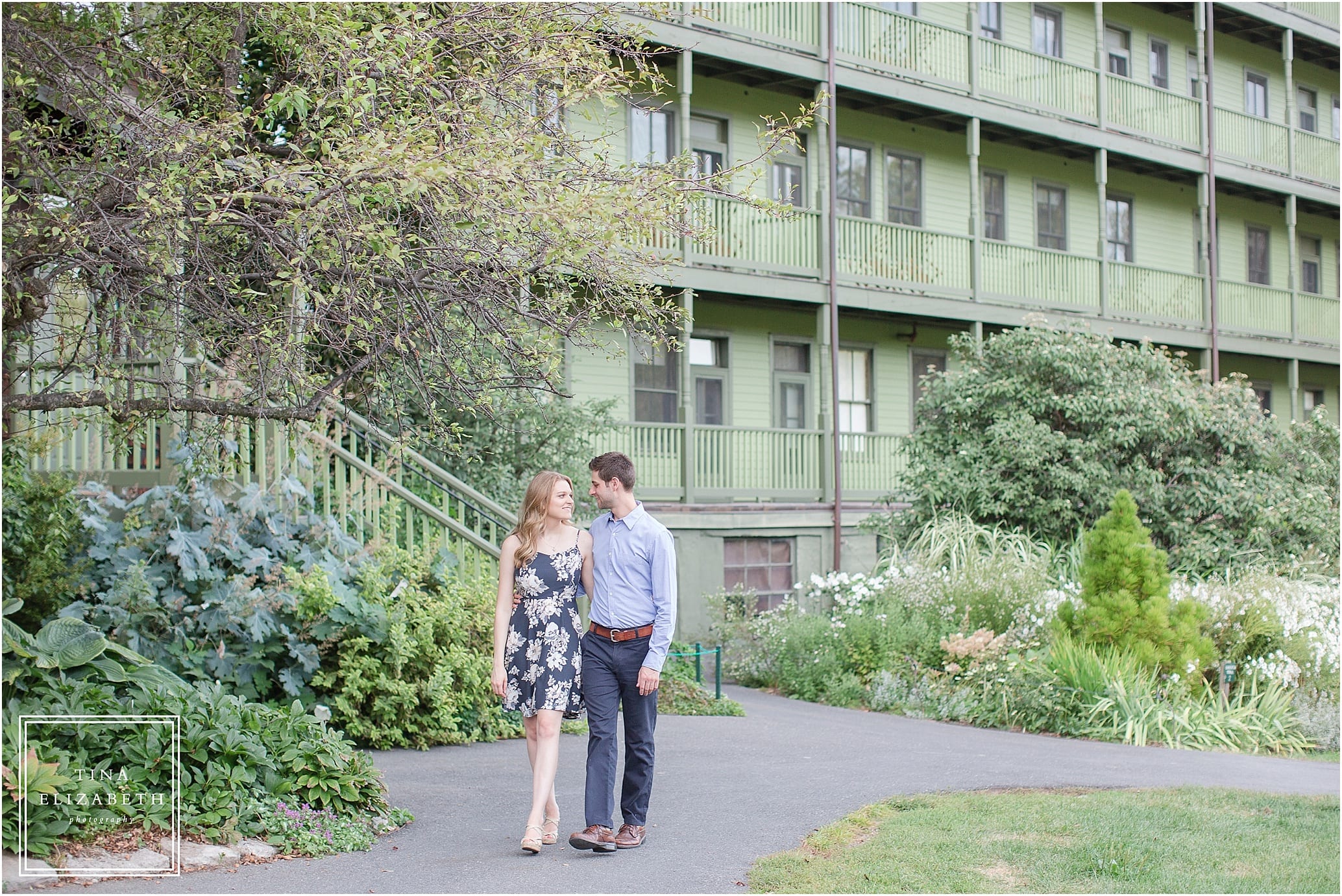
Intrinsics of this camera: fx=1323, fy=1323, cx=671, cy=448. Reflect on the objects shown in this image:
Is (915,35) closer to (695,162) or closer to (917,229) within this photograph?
(917,229)

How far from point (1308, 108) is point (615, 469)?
26.4 metres

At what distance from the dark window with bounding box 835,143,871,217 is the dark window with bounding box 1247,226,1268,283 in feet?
34.5

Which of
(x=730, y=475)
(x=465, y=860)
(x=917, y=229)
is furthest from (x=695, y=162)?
(x=917, y=229)

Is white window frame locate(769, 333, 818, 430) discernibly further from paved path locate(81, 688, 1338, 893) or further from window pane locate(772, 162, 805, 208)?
paved path locate(81, 688, 1338, 893)

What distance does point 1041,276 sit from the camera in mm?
21125

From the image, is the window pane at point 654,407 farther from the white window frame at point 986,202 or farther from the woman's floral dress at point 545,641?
the woman's floral dress at point 545,641

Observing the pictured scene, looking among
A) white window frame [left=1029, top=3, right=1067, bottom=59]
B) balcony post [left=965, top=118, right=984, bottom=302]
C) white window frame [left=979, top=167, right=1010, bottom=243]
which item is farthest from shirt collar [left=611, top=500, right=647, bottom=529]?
white window frame [left=1029, top=3, right=1067, bottom=59]

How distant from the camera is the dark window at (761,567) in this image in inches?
689

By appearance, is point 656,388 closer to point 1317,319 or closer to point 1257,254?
point 1317,319

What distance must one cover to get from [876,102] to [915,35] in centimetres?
120

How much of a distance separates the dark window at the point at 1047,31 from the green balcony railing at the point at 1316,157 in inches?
213

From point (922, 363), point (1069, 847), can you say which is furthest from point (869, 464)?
point (1069, 847)

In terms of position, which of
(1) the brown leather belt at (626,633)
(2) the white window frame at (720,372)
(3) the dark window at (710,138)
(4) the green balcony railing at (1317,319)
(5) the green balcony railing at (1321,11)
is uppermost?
(5) the green balcony railing at (1321,11)

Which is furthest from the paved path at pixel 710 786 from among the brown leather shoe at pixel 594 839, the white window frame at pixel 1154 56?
the white window frame at pixel 1154 56
